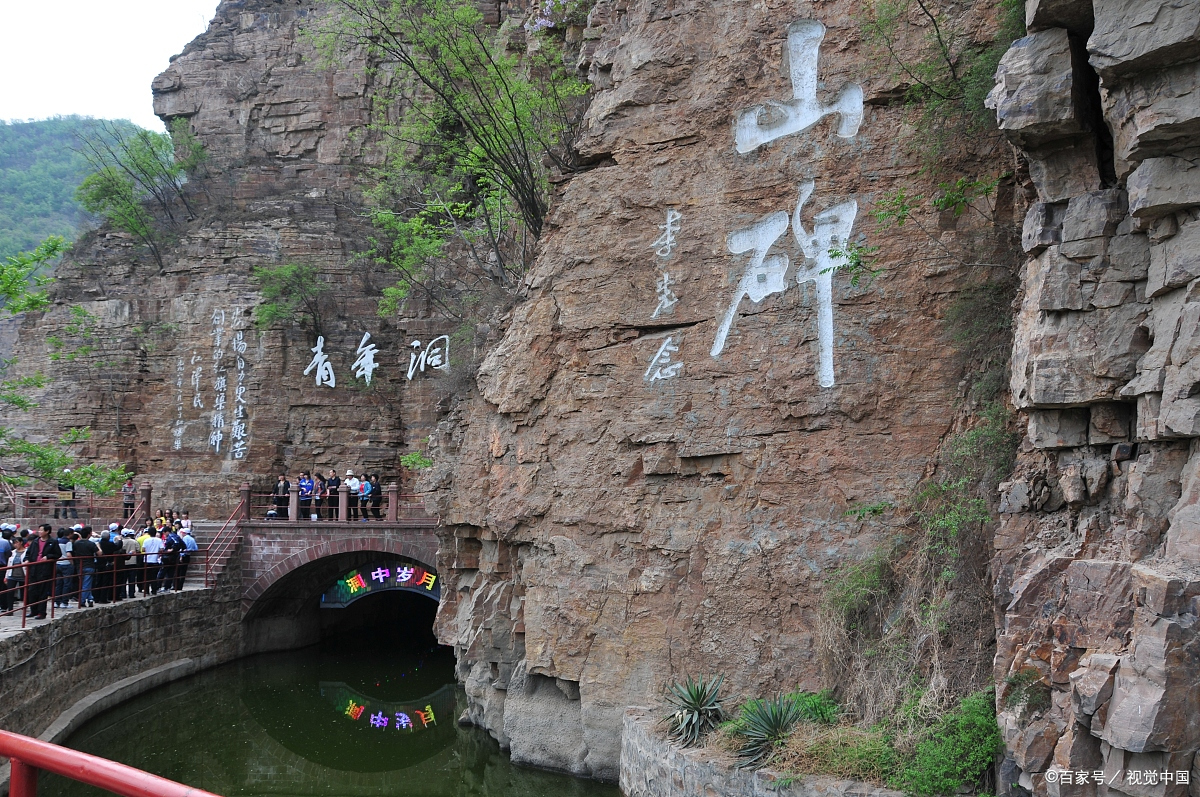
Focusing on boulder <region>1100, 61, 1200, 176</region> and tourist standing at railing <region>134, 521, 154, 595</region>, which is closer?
boulder <region>1100, 61, 1200, 176</region>

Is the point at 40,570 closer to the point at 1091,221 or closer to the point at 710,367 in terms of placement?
the point at 710,367

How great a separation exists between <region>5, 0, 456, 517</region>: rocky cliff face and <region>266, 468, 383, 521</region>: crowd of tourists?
2.33 m

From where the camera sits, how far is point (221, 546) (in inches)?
653

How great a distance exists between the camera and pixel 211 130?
25766mm

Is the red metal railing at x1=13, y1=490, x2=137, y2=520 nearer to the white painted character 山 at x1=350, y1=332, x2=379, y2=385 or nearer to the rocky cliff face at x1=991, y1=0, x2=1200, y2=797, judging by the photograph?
the white painted character 山 at x1=350, y1=332, x2=379, y2=385

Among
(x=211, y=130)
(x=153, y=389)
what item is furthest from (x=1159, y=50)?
(x=211, y=130)

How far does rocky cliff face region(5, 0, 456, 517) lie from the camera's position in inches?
835

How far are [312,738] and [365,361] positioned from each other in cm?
1136

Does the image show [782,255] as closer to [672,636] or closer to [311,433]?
[672,636]

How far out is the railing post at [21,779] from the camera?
2050mm

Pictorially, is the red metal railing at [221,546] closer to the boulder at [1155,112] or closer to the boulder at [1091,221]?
the boulder at [1091,221]

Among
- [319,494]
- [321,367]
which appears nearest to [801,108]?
[319,494]

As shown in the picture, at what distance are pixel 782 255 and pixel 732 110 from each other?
158 cm

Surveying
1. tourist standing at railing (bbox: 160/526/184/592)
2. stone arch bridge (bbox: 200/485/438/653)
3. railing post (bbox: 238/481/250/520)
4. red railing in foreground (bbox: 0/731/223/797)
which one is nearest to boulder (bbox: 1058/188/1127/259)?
red railing in foreground (bbox: 0/731/223/797)
